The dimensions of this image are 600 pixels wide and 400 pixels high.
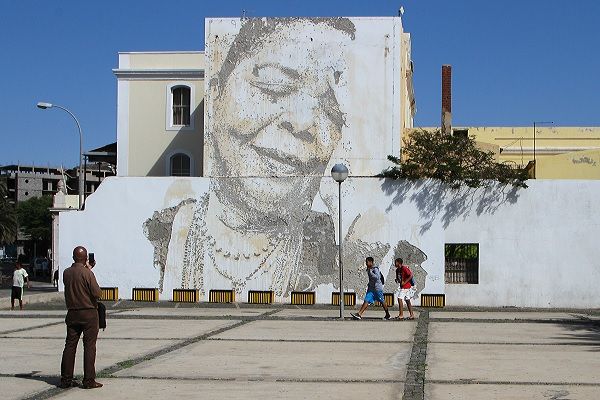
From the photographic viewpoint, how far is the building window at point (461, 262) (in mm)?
31234

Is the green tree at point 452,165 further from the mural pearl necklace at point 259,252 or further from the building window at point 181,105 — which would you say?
the building window at point 181,105

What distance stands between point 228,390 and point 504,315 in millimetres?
16635

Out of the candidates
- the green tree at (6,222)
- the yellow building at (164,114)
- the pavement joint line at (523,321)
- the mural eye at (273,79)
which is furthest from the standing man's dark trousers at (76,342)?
the green tree at (6,222)

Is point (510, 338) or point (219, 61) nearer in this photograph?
point (510, 338)

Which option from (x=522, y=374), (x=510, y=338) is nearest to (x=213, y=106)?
(x=510, y=338)

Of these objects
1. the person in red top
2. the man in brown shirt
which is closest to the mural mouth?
the person in red top

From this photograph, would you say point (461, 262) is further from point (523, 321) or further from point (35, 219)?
point (35, 219)

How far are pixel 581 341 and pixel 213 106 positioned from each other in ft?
62.1

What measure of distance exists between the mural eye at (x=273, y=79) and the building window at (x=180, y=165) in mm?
11706

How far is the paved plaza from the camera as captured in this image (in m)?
11.9

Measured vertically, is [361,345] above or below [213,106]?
below

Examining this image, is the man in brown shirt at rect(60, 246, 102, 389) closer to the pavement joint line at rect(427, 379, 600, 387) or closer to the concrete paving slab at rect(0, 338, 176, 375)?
the concrete paving slab at rect(0, 338, 176, 375)

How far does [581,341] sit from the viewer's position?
61.4ft

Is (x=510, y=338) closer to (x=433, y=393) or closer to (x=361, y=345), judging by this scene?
(x=361, y=345)
